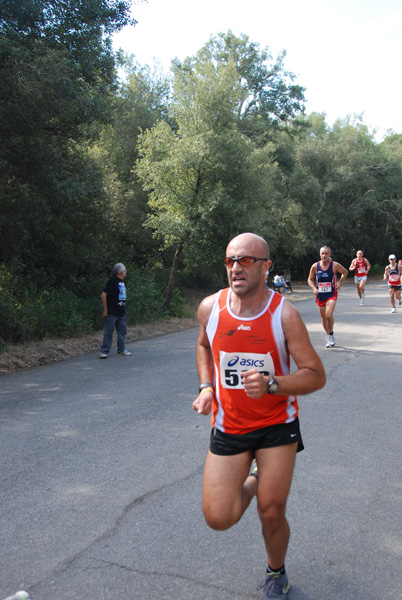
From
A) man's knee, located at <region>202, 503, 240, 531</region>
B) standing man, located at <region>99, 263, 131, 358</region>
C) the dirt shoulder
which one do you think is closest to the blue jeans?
standing man, located at <region>99, 263, 131, 358</region>

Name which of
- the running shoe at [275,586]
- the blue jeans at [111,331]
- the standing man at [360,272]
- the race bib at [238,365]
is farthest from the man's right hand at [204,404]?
the standing man at [360,272]

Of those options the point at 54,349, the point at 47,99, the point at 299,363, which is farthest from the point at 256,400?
the point at 54,349

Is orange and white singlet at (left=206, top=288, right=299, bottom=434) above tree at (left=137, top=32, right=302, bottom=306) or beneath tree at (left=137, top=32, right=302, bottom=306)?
beneath

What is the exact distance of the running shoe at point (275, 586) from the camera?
2.84 metres

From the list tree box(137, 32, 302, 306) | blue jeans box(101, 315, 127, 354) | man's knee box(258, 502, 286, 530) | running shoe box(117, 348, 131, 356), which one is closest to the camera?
man's knee box(258, 502, 286, 530)

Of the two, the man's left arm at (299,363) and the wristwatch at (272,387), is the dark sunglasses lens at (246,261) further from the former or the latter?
the wristwatch at (272,387)

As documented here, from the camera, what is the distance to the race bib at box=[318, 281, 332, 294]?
36.8 feet

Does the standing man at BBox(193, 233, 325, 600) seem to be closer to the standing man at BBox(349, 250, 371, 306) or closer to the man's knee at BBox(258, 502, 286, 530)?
the man's knee at BBox(258, 502, 286, 530)

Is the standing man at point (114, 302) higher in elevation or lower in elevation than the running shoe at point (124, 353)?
higher

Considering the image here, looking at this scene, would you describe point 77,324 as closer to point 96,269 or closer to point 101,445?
point 96,269

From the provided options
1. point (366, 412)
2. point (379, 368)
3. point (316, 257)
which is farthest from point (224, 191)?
point (316, 257)

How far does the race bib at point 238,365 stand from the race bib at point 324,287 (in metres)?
8.52

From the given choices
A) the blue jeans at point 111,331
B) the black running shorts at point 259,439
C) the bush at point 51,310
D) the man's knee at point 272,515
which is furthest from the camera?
the bush at point 51,310

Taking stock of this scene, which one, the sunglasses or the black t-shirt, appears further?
the black t-shirt
